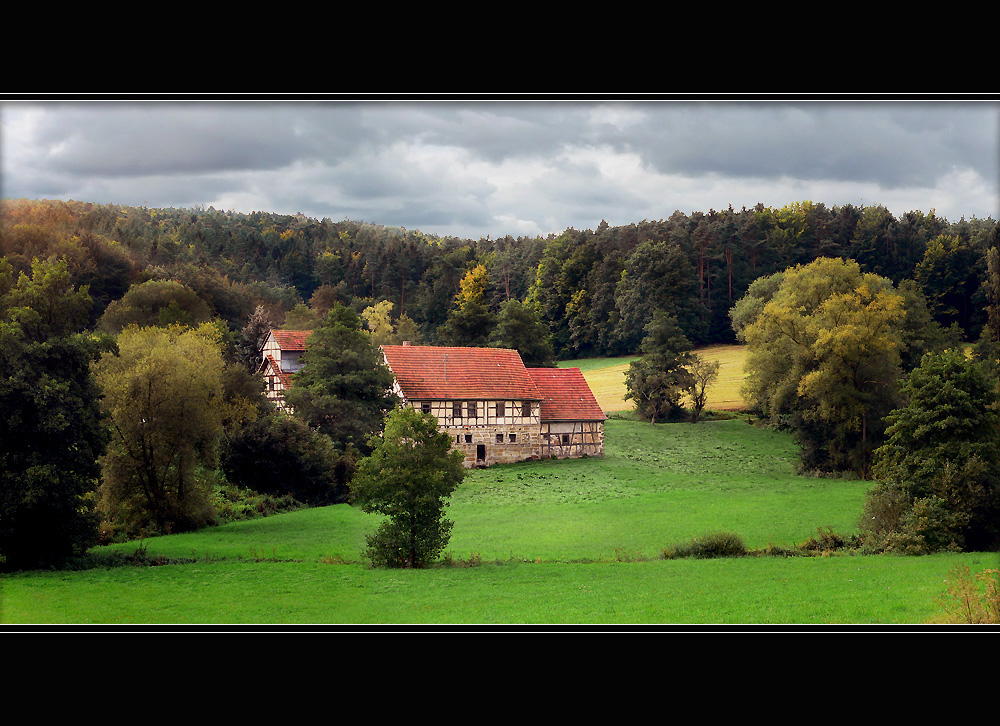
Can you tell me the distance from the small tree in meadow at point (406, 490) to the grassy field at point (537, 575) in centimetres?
114

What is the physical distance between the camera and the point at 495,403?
151 ft

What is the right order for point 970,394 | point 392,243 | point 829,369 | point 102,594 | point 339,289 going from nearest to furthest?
point 102,594 → point 970,394 → point 829,369 → point 392,243 → point 339,289

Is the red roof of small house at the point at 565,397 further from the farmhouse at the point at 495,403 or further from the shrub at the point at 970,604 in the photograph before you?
the shrub at the point at 970,604

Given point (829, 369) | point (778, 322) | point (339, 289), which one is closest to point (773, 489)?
point (829, 369)

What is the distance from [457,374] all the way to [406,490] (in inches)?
1015

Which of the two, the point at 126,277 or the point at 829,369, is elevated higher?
the point at 126,277

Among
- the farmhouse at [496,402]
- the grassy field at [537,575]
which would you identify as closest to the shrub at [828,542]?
the grassy field at [537,575]

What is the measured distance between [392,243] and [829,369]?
3820 cm

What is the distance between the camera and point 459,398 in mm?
45031

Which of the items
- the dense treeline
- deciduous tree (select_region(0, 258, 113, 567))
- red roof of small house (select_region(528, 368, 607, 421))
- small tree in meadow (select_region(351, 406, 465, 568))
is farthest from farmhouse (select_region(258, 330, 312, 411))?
small tree in meadow (select_region(351, 406, 465, 568))

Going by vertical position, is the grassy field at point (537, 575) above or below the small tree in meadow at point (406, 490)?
below

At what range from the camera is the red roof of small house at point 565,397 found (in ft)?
157
